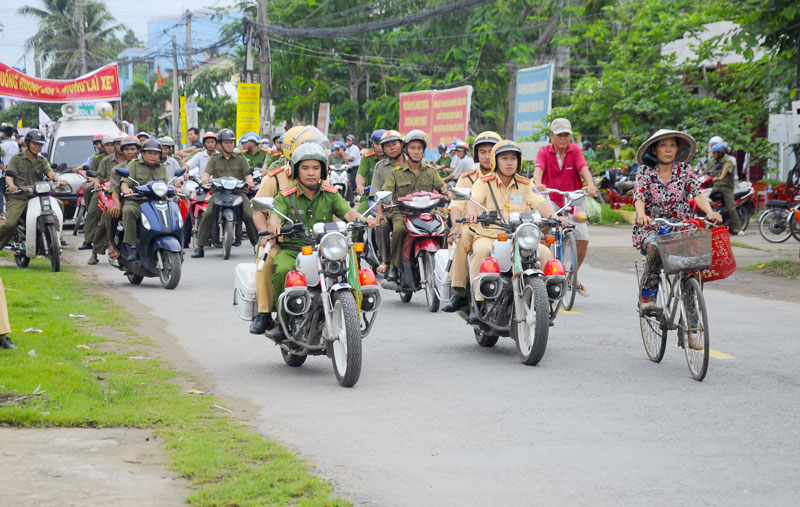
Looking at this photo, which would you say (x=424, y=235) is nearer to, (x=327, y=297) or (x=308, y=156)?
(x=308, y=156)

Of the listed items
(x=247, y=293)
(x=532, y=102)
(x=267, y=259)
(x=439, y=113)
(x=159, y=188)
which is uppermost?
(x=532, y=102)

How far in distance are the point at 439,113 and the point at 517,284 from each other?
967 inches

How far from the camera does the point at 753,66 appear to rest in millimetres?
20375

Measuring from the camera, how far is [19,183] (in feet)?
49.4

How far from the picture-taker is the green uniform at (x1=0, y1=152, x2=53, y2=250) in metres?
15.0

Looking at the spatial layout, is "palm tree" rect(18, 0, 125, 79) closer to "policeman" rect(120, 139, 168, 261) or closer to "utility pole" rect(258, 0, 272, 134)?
"utility pole" rect(258, 0, 272, 134)

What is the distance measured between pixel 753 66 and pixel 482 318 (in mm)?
13601

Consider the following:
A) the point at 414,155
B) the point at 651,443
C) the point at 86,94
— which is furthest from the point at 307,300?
the point at 86,94

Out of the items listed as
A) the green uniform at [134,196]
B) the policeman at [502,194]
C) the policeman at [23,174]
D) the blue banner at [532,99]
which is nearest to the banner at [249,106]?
the blue banner at [532,99]

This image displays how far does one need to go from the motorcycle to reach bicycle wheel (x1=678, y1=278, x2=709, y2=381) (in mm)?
4105

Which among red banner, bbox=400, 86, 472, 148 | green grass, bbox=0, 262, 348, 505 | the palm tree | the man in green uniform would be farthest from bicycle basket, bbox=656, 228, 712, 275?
the palm tree

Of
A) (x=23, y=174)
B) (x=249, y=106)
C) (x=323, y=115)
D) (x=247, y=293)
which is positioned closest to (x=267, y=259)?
(x=247, y=293)

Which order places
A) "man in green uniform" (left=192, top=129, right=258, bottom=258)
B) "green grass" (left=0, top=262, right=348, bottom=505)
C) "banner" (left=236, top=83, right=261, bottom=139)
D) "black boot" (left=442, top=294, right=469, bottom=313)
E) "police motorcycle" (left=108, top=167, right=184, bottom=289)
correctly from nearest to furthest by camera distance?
"green grass" (left=0, top=262, right=348, bottom=505), "black boot" (left=442, top=294, right=469, bottom=313), "police motorcycle" (left=108, top=167, right=184, bottom=289), "man in green uniform" (left=192, top=129, right=258, bottom=258), "banner" (left=236, top=83, right=261, bottom=139)

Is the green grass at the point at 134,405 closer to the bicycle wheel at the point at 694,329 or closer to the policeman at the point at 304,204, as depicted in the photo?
the policeman at the point at 304,204
